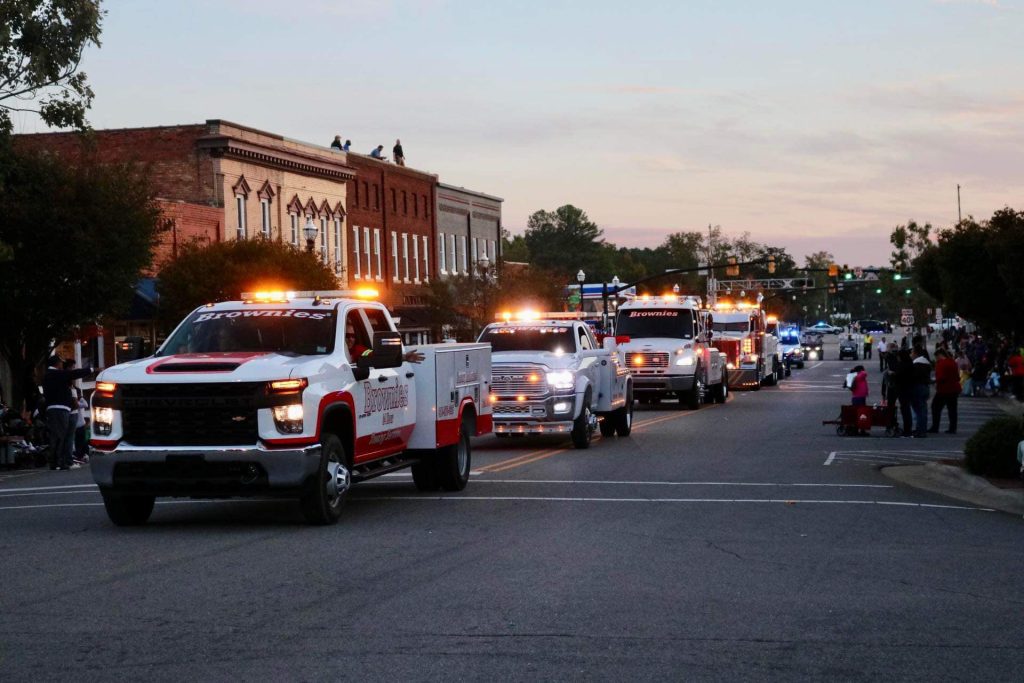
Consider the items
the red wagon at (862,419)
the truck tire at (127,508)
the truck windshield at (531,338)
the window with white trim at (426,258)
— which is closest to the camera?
the truck tire at (127,508)

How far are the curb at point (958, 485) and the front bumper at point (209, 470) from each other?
25.9 feet

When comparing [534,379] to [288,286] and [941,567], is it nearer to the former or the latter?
[941,567]

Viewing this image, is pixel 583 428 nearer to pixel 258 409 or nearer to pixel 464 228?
pixel 258 409

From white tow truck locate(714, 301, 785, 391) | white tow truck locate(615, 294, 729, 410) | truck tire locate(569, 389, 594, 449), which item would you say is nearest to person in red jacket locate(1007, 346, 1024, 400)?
white tow truck locate(615, 294, 729, 410)

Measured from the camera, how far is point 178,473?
14117 millimetres

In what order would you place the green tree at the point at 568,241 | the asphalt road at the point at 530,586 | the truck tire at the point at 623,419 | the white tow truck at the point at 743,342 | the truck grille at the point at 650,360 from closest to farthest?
the asphalt road at the point at 530,586 → the truck tire at the point at 623,419 → the truck grille at the point at 650,360 → the white tow truck at the point at 743,342 → the green tree at the point at 568,241

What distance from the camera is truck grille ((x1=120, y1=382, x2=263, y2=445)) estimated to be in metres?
14.1

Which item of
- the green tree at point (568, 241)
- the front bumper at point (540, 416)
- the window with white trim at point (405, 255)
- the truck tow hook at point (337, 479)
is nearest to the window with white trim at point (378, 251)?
the window with white trim at point (405, 255)

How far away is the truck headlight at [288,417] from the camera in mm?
14148

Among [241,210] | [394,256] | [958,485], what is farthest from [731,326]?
[958,485]

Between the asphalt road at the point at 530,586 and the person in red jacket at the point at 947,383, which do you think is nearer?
the asphalt road at the point at 530,586

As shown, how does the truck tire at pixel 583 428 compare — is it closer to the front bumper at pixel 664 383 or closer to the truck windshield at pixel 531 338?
the truck windshield at pixel 531 338

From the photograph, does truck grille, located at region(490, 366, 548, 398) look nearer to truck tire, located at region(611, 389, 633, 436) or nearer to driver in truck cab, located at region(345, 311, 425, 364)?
truck tire, located at region(611, 389, 633, 436)

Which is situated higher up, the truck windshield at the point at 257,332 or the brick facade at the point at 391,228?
the brick facade at the point at 391,228
